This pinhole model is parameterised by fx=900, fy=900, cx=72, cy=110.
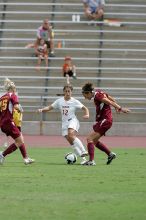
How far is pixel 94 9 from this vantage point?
35906 millimetres

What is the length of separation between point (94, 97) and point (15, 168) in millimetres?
2226

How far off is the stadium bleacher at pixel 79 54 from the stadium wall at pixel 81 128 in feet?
0.12

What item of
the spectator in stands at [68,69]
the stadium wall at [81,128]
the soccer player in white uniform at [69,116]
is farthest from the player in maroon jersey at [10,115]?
the spectator in stands at [68,69]

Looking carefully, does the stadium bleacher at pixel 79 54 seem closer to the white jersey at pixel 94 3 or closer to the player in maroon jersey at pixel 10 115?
the white jersey at pixel 94 3

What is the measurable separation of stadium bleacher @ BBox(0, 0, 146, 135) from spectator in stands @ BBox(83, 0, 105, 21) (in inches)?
13.4

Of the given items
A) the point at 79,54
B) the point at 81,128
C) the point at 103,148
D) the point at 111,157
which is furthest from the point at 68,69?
the point at 111,157

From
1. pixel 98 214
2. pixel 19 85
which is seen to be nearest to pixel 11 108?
pixel 98 214

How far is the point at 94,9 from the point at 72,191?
2311cm

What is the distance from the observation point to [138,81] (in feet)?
108

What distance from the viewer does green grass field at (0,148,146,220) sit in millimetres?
11312

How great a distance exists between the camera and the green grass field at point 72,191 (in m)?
11.3

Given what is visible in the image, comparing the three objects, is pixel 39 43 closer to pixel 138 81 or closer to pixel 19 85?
pixel 19 85

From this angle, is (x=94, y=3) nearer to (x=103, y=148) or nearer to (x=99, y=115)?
(x=99, y=115)

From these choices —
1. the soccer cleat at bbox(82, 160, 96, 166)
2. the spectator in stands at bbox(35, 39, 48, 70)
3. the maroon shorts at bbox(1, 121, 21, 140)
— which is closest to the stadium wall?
the spectator in stands at bbox(35, 39, 48, 70)
